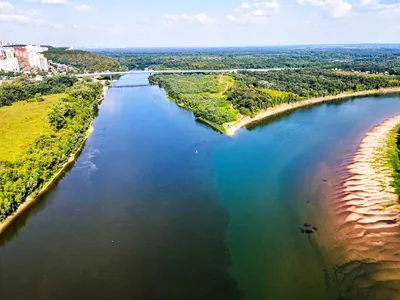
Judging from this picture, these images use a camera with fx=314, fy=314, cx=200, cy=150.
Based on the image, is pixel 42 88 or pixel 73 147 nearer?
pixel 73 147

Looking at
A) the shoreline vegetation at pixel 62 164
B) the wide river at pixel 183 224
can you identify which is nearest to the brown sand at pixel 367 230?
the wide river at pixel 183 224

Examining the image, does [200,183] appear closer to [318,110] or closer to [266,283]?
[266,283]

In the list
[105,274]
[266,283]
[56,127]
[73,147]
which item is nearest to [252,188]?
[266,283]

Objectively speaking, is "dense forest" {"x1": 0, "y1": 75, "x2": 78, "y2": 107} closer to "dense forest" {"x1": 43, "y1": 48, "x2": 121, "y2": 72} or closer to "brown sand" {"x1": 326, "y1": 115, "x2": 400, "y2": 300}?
"dense forest" {"x1": 43, "y1": 48, "x2": 121, "y2": 72}

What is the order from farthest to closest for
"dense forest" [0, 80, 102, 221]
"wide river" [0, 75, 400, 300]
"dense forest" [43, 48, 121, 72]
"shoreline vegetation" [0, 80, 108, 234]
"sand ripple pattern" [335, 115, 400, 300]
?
1. "dense forest" [43, 48, 121, 72]
2. "dense forest" [0, 80, 102, 221]
3. "shoreline vegetation" [0, 80, 108, 234]
4. "wide river" [0, 75, 400, 300]
5. "sand ripple pattern" [335, 115, 400, 300]

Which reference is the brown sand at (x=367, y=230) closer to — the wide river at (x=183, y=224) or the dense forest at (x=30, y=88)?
the wide river at (x=183, y=224)

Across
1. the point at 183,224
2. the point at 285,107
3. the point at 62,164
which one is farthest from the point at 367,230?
the point at 285,107

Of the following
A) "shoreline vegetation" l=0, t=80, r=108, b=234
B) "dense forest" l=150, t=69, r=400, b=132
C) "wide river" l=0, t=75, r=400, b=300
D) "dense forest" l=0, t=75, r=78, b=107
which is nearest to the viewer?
"wide river" l=0, t=75, r=400, b=300

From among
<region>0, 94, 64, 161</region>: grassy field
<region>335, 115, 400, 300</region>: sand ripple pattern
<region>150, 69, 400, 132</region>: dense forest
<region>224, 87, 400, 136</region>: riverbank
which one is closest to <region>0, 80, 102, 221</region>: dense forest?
<region>0, 94, 64, 161</region>: grassy field
